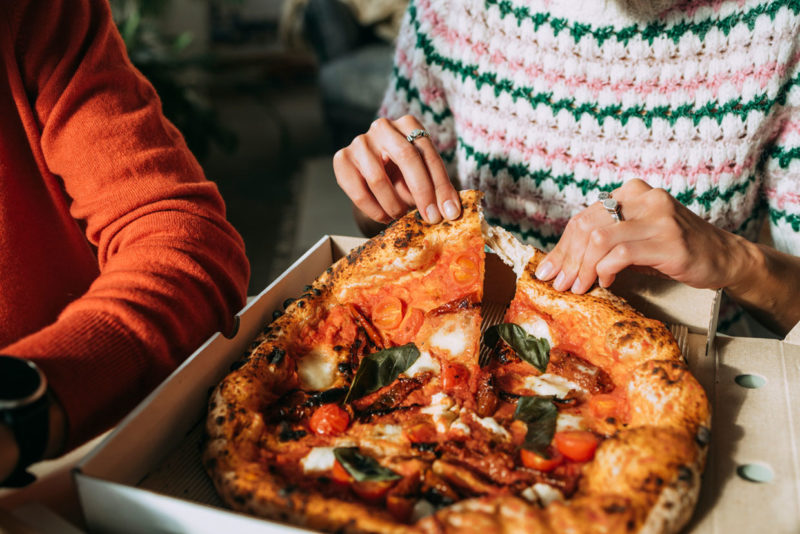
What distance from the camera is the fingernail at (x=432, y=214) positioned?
4.06 ft

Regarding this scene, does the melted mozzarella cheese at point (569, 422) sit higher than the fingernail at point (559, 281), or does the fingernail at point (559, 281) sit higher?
the fingernail at point (559, 281)

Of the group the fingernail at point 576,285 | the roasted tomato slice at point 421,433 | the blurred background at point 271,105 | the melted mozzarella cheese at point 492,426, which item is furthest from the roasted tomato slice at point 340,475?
the blurred background at point 271,105

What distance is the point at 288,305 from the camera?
1.21 meters

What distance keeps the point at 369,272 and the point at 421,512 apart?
527mm

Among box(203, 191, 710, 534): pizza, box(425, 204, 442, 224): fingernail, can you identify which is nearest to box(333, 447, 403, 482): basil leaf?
box(203, 191, 710, 534): pizza

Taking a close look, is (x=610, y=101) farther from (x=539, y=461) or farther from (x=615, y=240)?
(x=539, y=461)

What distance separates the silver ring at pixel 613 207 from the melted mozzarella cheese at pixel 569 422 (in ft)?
1.17

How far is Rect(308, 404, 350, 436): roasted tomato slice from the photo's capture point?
0.98m

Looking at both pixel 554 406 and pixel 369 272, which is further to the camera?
pixel 369 272

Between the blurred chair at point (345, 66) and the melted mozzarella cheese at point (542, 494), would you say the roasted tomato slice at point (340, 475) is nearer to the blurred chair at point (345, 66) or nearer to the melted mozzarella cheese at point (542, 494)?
the melted mozzarella cheese at point (542, 494)

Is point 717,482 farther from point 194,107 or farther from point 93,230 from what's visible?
point 194,107

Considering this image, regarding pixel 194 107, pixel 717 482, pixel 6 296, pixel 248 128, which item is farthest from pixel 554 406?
pixel 248 128

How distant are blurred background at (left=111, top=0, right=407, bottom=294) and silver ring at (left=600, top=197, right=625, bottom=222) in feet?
8.87

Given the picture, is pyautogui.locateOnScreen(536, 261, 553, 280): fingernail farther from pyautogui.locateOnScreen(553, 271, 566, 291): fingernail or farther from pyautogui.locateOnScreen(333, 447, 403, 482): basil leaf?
pyautogui.locateOnScreen(333, 447, 403, 482): basil leaf
